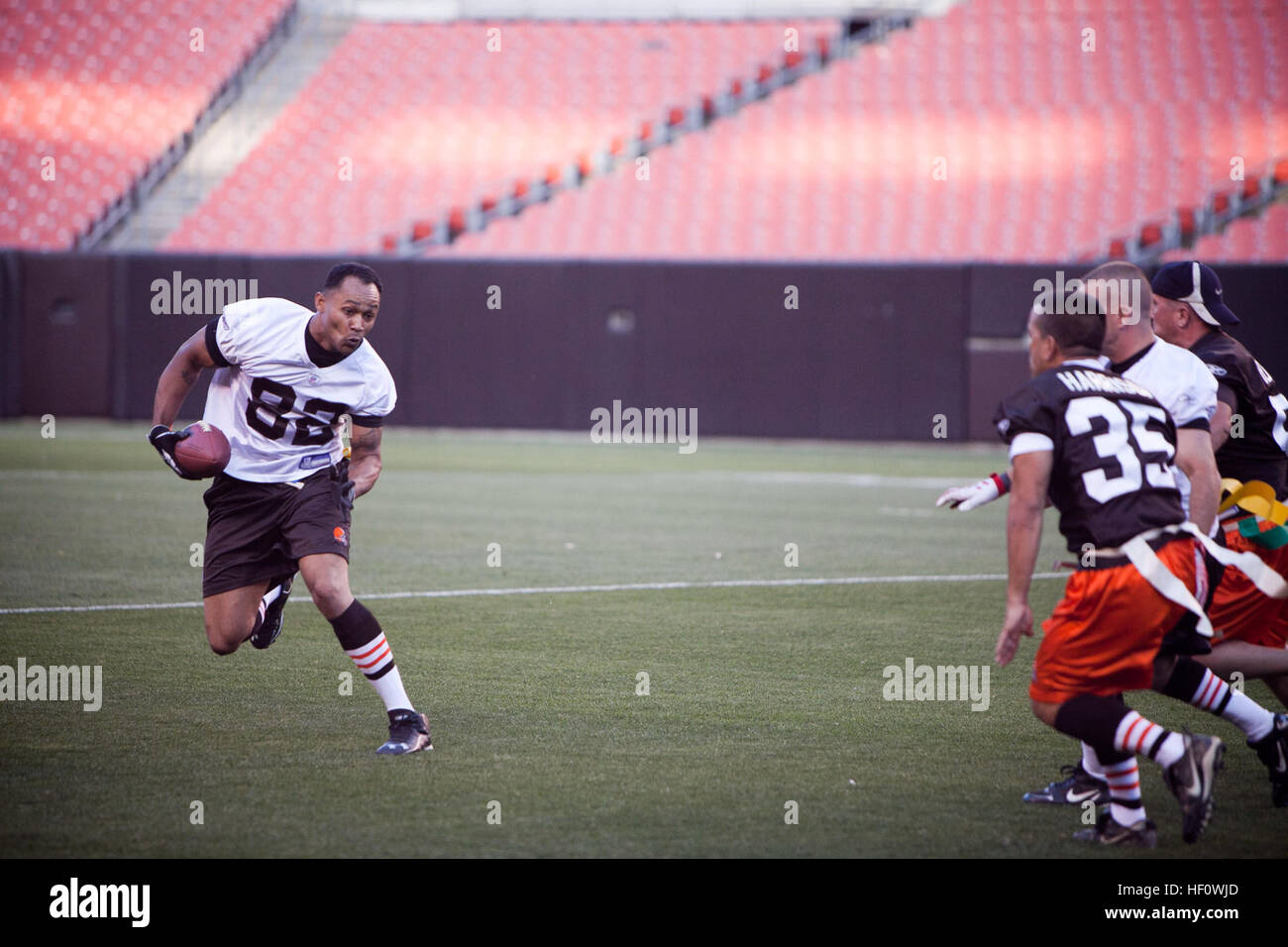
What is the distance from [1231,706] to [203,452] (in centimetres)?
384

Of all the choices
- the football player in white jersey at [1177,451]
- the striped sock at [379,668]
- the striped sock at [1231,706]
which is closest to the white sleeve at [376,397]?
the striped sock at [379,668]

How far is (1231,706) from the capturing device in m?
5.24

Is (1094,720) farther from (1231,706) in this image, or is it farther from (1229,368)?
(1229,368)

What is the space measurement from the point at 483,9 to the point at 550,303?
404 inches

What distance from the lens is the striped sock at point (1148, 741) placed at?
4.63 m

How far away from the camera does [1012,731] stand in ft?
21.0

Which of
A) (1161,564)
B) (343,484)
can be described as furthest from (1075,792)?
(343,484)

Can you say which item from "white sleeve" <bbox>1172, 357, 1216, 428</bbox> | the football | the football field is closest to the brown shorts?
the football

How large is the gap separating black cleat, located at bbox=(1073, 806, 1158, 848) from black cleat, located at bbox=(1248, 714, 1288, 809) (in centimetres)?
70

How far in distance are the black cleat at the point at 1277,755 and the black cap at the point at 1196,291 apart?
154 cm

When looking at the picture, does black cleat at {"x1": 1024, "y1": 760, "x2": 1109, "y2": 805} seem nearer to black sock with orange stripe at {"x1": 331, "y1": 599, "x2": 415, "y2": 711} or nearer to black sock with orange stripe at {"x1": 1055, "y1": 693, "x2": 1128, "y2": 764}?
black sock with orange stripe at {"x1": 1055, "y1": 693, "x2": 1128, "y2": 764}
